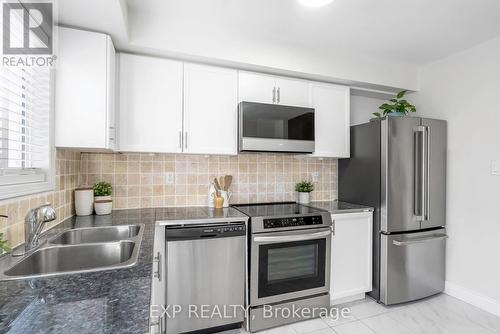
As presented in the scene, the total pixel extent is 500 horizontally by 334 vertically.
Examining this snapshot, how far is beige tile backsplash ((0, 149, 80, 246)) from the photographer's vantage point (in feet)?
3.98

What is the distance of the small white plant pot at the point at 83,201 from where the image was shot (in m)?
2.02

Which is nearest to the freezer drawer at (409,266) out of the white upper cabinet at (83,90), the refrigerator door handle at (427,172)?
the refrigerator door handle at (427,172)

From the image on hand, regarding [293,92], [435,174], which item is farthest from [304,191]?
[435,174]

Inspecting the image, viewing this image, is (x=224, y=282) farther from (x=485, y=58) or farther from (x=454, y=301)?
(x=485, y=58)

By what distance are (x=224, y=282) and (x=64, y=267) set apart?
104cm

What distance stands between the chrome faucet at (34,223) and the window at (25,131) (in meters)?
0.13

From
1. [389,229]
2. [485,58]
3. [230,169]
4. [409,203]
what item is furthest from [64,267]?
[485,58]

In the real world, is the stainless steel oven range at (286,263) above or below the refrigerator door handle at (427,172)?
below

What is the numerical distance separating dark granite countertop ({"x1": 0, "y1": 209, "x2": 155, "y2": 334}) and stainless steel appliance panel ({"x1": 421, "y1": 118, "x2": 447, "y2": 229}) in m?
2.61

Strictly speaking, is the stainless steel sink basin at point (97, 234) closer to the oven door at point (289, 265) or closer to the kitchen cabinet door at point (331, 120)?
the oven door at point (289, 265)

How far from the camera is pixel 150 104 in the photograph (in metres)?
2.10

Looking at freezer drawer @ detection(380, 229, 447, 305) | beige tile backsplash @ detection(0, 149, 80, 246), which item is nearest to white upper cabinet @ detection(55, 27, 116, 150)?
beige tile backsplash @ detection(0, 149, 80, 246)

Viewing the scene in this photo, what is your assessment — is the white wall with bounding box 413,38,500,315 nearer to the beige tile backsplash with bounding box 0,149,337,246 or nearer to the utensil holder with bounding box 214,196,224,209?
the beige tile backsplash with bounding box 0,149,337,246

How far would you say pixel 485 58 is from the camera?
2.38 meters
